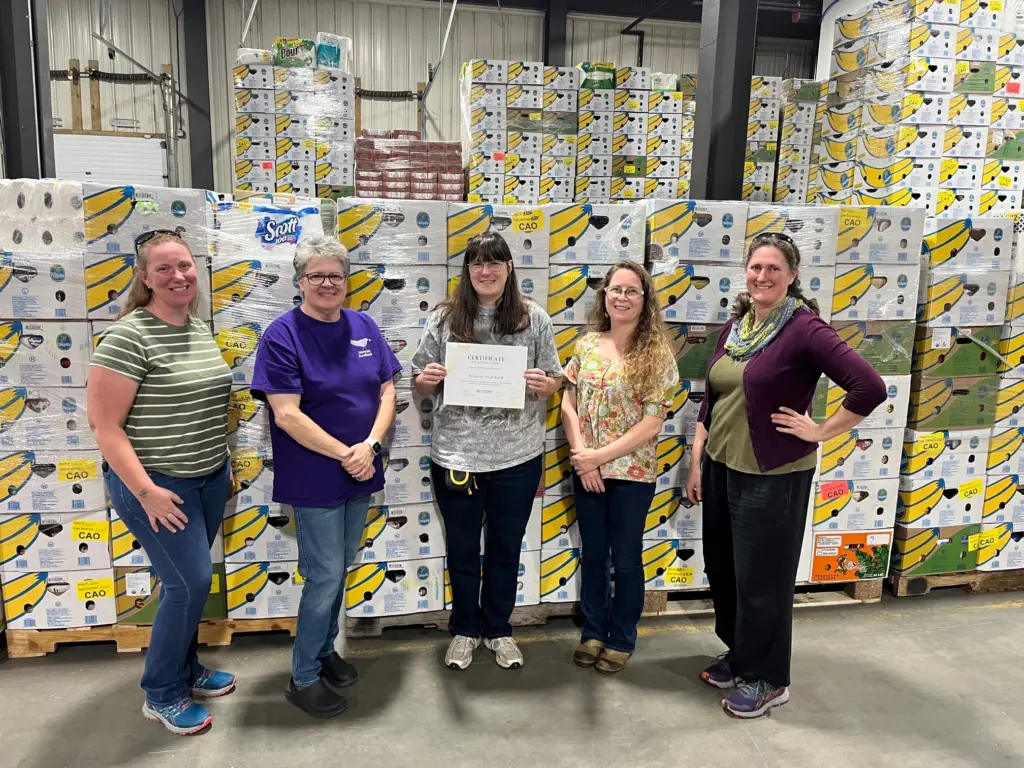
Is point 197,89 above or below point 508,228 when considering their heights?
above

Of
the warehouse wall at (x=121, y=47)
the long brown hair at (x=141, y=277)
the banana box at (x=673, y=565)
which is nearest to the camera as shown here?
the long brown hair at (x=141, y=277)

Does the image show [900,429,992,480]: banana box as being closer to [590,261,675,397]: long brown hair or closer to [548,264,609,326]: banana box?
[590,261,675,397]: long brown hair

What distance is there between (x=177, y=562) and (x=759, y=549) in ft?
7.42

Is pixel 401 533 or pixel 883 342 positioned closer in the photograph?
pixel 401 533

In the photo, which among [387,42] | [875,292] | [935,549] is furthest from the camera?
[387,42]

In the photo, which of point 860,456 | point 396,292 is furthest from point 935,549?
point 396,292

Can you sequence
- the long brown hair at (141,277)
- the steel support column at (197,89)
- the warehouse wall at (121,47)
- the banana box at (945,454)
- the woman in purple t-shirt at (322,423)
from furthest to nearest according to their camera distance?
the steel support column at (197,89) → the warehouse wall at (121,47) → the banana box at (945,454) → the woman in purple t-shirt at (322,423) → the long brown hair at (141,277)

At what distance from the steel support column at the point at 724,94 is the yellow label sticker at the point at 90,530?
12.5 ft

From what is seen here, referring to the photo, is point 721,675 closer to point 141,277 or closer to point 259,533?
point 259,533

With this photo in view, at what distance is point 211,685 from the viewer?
306 centimetres

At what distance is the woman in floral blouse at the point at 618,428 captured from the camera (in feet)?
9.84

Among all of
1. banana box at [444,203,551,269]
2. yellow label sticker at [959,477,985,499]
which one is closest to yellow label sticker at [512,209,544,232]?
banana box at [444,203,551,269]

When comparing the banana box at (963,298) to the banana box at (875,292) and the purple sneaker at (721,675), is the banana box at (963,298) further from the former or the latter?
the purple sneaker at (721,675)

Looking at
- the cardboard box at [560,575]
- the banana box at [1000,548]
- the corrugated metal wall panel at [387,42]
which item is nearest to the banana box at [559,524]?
the cardboard box at [560,575]
